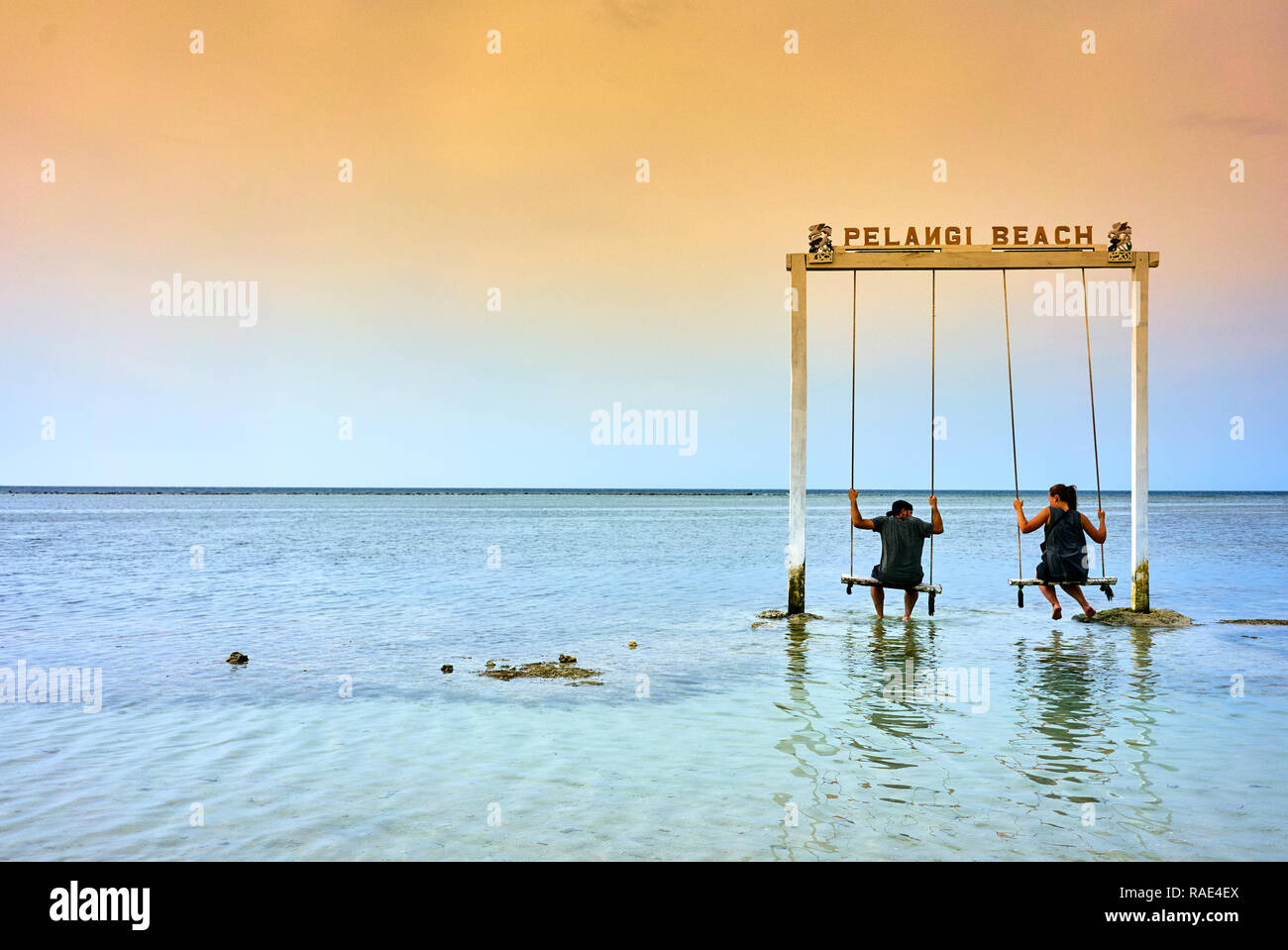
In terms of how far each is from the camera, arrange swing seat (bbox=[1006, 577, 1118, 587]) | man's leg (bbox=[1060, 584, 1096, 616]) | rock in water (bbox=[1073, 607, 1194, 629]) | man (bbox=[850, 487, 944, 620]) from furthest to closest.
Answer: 1. man's leg (bbox=[1060, 584, 1096, 616])
2. rock in water (bbox=[1073, 607, 1194, 629])
3. man (bbox=[850, 487, 944, 620])
4. swing seat (bbox=[1006, 577, 1118, 587])

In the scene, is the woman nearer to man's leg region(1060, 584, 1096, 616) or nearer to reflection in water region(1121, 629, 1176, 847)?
man's leg region(1060, 584, 1096, 616)

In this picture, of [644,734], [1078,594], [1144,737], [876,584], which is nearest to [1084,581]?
[1078,594]

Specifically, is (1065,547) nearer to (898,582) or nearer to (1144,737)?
(898,582)

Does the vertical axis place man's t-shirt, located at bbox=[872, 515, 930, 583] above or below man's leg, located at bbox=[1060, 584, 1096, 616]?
above

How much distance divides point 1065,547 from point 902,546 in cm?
238

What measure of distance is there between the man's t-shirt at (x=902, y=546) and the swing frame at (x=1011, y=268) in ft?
2.56

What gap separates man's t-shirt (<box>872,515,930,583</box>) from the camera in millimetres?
13430

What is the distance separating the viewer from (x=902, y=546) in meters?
13.5

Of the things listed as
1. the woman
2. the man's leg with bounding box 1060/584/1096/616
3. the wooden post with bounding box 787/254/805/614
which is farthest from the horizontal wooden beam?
the man's leg with bounding box 1060/584/1096/616

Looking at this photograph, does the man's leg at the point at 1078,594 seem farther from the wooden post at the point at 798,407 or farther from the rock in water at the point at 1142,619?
the wooden post at the point at 798,407
